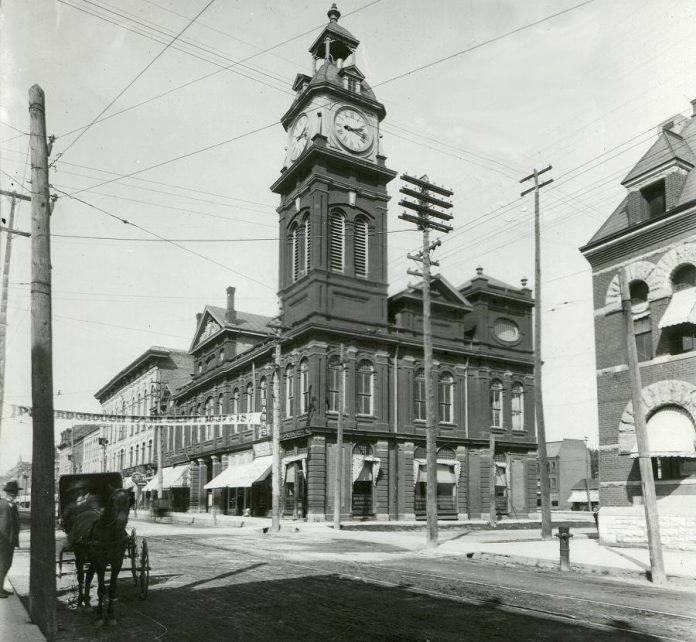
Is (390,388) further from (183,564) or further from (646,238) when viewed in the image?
(183,564)

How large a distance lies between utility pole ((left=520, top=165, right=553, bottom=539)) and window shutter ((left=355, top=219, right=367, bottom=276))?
14153 mm

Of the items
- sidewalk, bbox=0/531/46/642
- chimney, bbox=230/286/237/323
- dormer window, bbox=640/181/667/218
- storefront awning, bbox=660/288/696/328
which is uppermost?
chimney, bbox=230/286/237/323

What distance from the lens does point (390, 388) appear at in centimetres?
3838

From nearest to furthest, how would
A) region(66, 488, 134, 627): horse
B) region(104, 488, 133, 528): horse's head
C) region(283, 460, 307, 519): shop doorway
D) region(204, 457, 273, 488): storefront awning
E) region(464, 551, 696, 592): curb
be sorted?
region(66, 488, 134, 627): horse
region(104, 488, 133, 528): horse's head
region(464, 551, 696, 592): curb
region(283, 460, 307, 519): shop doorway
region(204, 457, 273, 488): storefront awning

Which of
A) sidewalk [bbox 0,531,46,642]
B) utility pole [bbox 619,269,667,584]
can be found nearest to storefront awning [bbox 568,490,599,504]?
utility pole [bbox 619,269,667,584]

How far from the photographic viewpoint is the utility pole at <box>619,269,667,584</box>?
13602 mm

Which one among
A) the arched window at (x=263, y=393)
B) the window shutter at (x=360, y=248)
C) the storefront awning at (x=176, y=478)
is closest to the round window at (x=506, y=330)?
the window shutter at (x=360, y=248)

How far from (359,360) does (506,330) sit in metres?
12.8

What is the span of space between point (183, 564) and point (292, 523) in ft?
60.6

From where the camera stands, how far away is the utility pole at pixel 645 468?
1360cm

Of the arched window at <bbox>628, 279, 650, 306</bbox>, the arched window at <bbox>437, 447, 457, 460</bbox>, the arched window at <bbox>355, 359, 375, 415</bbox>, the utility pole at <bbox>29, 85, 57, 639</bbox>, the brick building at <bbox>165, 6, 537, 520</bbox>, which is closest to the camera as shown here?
the utility pole at <bbox>29, 85, 57, 639</bbox>

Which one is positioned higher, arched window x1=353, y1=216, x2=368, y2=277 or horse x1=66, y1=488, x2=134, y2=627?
arched window x1=353, y1=216, x2=368, y2=277

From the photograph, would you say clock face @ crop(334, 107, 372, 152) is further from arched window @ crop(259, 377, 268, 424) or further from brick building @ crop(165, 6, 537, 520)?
arched window @ crop(259, 377, 268, 424)

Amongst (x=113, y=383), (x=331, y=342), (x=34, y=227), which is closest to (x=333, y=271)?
(x=331, y=342)
